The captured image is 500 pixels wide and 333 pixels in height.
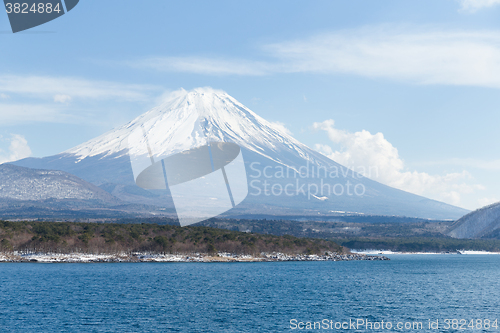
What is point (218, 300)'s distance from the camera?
232 feet

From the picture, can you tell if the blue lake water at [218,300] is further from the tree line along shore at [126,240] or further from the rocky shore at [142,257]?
the tree line along shore at [126,240]

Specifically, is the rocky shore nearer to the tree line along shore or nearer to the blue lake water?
the tree line along shore

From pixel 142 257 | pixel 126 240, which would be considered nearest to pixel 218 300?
pixel 142 257

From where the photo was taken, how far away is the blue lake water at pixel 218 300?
53931 mm

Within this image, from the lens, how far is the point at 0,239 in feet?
427

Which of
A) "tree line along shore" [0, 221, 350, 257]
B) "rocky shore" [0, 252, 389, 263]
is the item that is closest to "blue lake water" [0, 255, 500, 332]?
"rocky shore" [0, 252, 389, 263]

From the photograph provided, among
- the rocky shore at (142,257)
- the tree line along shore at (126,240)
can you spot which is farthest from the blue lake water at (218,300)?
the tree line along shore at (126,240)

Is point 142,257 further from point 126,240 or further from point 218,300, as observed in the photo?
point 218,300

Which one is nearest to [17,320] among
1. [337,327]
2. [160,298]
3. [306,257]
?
[160,298]

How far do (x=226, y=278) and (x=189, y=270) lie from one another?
17094 mm

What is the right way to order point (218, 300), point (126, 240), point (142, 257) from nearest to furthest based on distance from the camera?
1. point (218, 300)
2. point (142, 257)
3. point (126, 240)

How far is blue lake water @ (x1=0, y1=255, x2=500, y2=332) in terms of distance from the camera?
53931 mm

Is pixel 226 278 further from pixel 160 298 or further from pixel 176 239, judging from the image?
pixel 176 239

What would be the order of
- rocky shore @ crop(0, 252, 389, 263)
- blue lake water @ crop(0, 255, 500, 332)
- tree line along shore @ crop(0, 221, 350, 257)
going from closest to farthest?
blue lake water @ crop(0, 255, 500, 332), rocky shore @ crop(0, 252, 389, 263), tree line along shore @ crop(0, 221, 350, 257)
